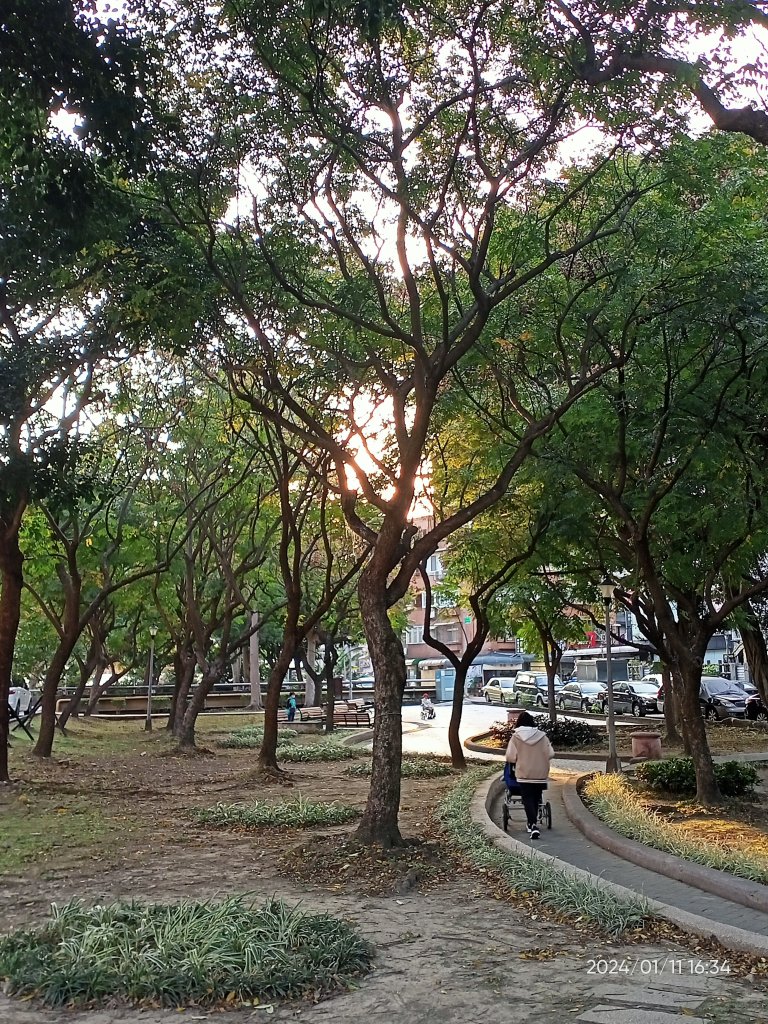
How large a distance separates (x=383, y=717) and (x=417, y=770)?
9.35 m

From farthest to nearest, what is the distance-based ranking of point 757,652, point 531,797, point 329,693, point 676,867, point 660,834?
point 329,693, point 757,652, point 531,797, point 660,834, point 676,867

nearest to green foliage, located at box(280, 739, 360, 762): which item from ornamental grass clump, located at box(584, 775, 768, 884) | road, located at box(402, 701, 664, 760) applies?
road, located at box(402, 701, 664, 760)

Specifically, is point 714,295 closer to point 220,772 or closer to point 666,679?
point 220,772

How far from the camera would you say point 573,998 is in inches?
209

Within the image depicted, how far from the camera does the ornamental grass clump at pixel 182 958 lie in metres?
5.36

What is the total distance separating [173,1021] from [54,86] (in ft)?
22.2

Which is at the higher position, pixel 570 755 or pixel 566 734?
pixel 566 734

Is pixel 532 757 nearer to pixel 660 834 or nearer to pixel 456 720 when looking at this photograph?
pixel 660 834

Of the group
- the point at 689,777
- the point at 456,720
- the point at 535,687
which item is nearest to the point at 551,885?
the point at 689,777

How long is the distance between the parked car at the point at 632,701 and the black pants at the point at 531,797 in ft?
94.4

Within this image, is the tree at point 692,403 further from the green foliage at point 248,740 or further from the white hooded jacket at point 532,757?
the green foliage at point 248,740

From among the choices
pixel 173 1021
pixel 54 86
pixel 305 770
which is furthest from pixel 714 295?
pixel 305 770

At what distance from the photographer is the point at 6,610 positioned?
14.6m

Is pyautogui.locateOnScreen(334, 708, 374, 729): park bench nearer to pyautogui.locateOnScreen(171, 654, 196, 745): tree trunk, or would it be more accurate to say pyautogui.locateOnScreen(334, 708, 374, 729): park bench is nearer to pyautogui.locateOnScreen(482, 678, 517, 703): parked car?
pyautogui.locateOnScreen(171, 654, 196, 745): tree trunk
